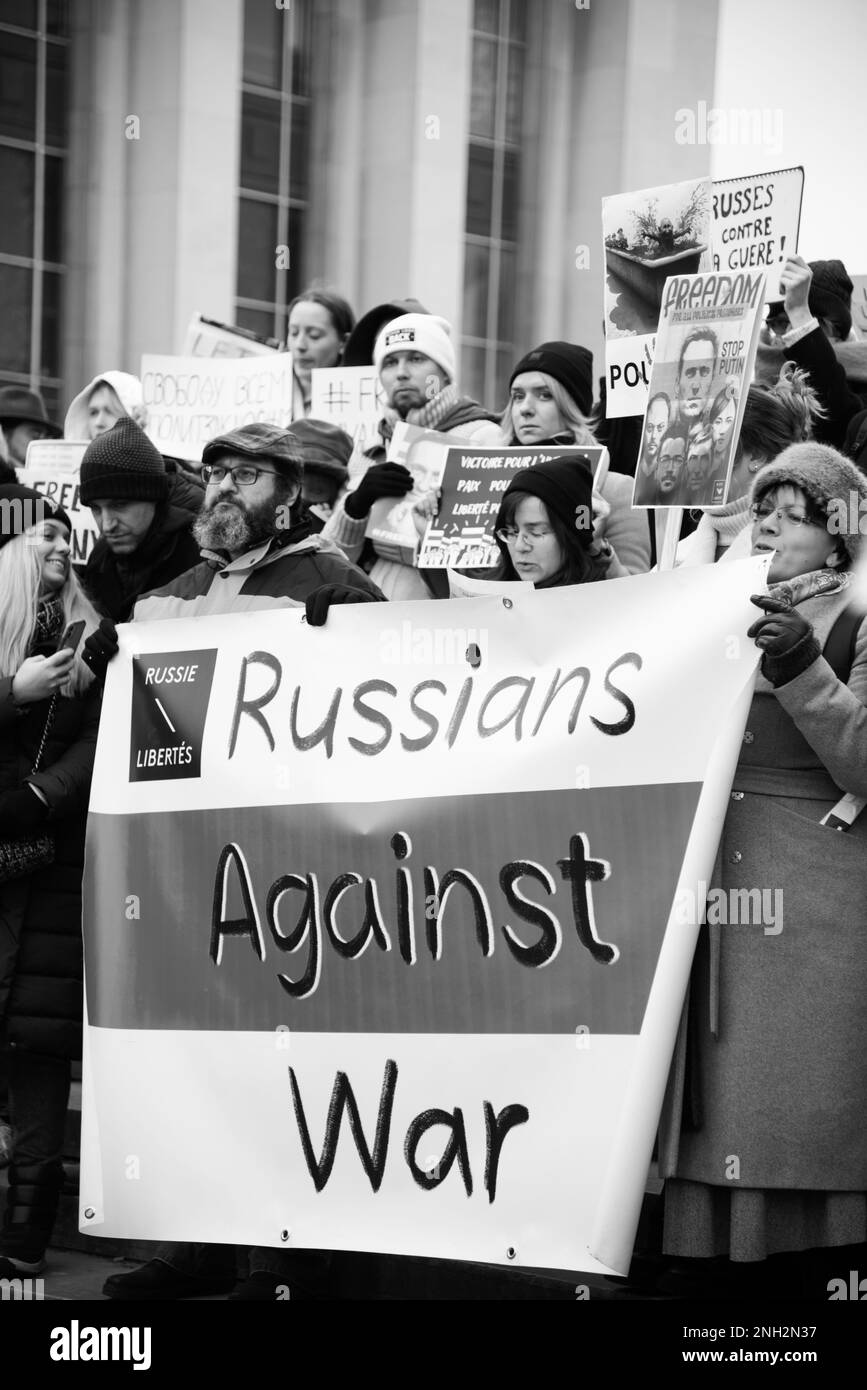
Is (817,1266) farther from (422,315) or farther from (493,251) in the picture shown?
(493,251)

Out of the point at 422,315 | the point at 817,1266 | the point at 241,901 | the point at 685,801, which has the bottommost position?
the point at 817,1266

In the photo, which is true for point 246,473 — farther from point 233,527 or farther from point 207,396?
point 207,396

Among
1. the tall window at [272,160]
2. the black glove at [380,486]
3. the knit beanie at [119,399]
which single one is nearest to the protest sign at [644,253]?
the black glove at [380,486]

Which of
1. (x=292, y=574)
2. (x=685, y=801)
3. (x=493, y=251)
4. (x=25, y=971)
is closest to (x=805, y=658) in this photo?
(x=685, y=801)

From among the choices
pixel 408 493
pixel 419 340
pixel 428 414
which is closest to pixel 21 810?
pixel 408 493

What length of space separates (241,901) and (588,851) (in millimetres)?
966

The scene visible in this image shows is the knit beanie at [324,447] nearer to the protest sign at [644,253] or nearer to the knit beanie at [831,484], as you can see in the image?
the protest sign at [644,253]

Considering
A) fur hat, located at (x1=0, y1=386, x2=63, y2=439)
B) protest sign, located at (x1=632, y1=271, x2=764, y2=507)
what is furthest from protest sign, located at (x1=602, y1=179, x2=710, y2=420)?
fur hat, located at (x1=0, y1=386, x2=63, y2=439)

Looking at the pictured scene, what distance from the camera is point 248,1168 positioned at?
449 cm

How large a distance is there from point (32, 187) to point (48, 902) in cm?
1400

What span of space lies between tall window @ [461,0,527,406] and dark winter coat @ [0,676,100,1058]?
623 inches

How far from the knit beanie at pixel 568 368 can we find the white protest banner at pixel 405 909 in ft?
4.68

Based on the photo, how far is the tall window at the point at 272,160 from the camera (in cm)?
1864

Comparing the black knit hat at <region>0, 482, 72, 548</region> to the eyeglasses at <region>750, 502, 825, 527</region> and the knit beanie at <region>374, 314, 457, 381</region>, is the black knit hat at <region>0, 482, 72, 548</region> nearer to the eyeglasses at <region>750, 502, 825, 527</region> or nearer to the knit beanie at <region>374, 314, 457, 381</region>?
the knit beanie at <region>374, 314, 457, 381</region>
